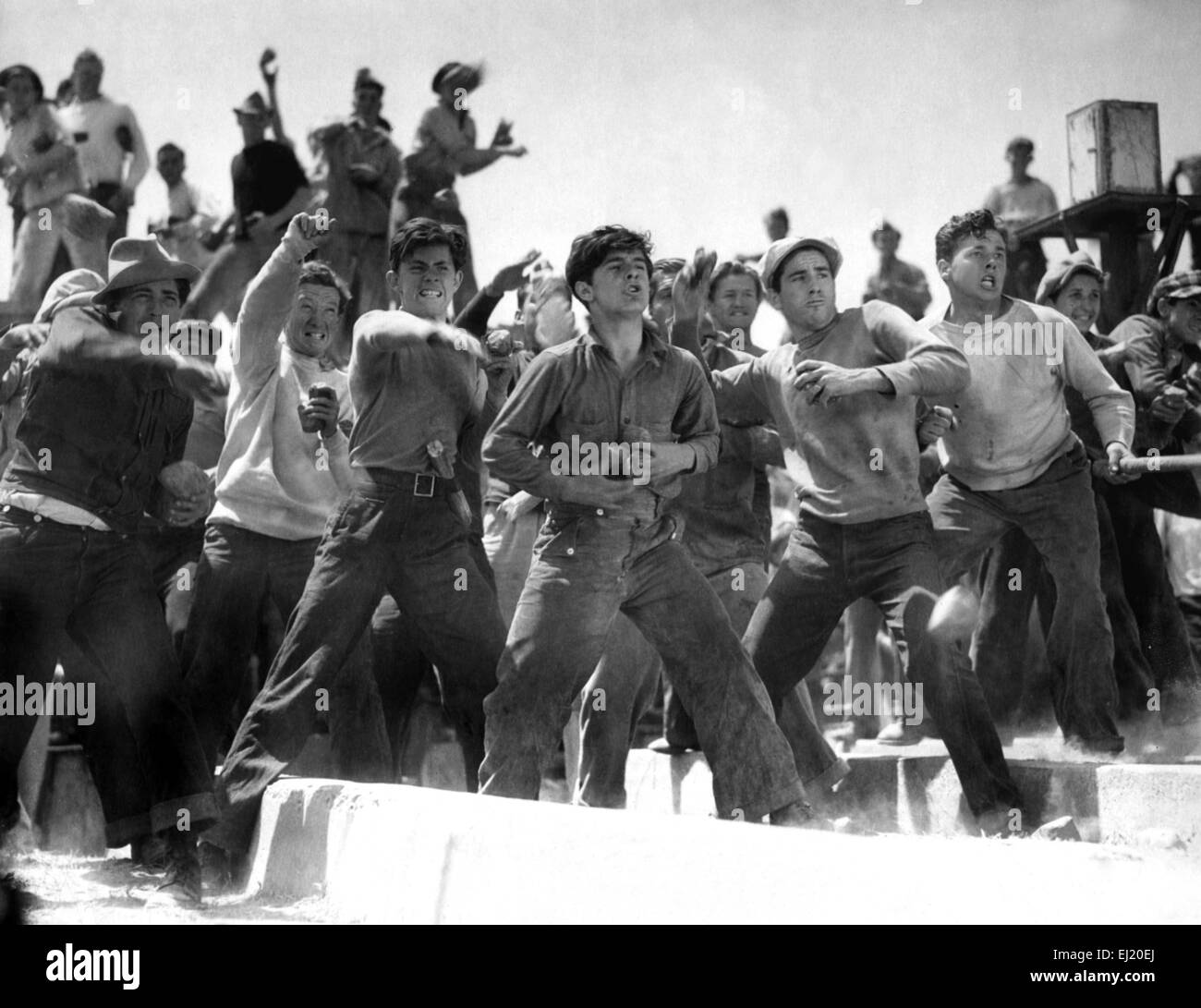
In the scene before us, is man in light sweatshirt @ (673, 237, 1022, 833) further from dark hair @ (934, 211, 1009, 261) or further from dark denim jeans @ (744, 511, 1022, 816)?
dark hair @ (934, 211, 1009, 261)

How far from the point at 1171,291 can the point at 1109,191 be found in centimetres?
142

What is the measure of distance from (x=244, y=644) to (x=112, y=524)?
38.4 inches

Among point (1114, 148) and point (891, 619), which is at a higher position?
point (1114, 148)

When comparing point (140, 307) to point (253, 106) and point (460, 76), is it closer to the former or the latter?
point (460, 76)

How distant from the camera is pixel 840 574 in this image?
242 inches

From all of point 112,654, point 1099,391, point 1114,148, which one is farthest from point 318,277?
point 1114,148

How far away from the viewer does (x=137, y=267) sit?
6090 mm

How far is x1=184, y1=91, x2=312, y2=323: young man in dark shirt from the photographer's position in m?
11.6

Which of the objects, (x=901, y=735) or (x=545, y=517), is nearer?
(x=545, y=517)

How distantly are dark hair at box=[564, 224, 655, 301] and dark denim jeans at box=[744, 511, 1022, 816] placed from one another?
3.93 feet

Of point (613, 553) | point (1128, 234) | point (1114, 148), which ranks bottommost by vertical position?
point (613, 553)

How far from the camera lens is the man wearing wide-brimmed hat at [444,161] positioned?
33.6ft
